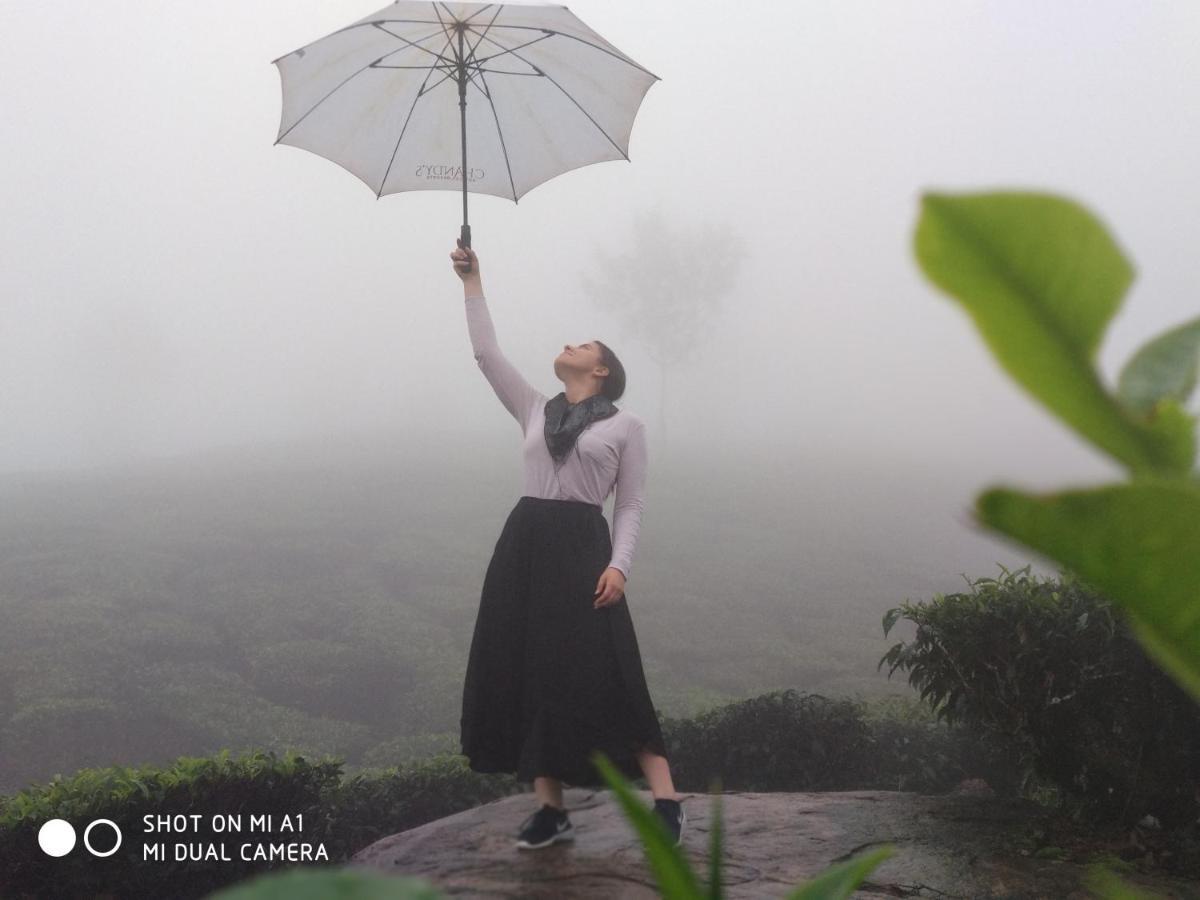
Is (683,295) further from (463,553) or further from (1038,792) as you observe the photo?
(1038,792)

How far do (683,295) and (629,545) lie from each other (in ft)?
81.2

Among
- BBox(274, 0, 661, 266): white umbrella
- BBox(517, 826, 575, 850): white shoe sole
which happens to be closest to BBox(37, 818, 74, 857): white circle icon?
BBox(517, 826, 575, 850): white shoe sole

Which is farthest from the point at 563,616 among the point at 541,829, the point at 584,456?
the point at 541,829

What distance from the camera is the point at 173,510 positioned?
14445mm

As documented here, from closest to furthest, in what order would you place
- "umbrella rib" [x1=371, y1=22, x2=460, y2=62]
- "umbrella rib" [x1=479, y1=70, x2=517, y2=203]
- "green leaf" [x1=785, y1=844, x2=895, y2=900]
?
"green leaf" [x1=785, y1=844, x2=895, y2=900]
"umbrella rib" [x1=371, y1=22, x2=460, y2=62]
"umbrella rib" [x1=479, y1=70, x2=517, y2=203]

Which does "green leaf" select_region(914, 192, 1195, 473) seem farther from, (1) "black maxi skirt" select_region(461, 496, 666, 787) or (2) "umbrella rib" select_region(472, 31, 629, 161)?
(2) "umbrella rib" select_region(472, 31, 629, 161)

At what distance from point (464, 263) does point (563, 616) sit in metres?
1.34

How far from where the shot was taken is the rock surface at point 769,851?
145 inches

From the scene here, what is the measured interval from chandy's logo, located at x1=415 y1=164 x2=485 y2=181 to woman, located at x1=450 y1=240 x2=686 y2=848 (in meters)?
0.89

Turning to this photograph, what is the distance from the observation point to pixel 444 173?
4.69m

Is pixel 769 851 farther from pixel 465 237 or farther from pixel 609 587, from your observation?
pixel 465 237

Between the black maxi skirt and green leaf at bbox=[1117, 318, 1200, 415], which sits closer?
green leaf at bbox=[1117, 318, 1200, 415]

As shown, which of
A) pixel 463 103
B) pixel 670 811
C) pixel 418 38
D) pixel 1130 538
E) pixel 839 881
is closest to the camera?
pixel 1130 538

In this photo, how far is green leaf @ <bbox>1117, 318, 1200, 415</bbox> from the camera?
13.1 inches
